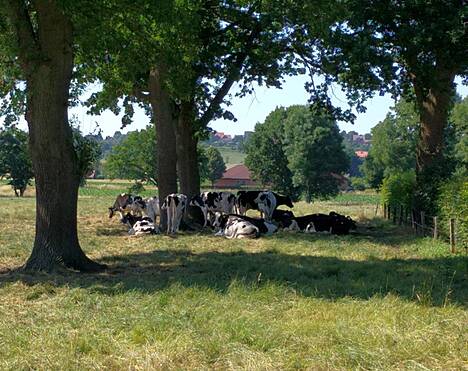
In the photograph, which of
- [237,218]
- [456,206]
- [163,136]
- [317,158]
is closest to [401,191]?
[237,218]

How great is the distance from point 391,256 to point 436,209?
4.72m

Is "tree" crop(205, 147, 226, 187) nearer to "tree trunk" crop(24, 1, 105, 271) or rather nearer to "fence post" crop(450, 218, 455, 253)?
"fence post" crop(450, 218, 455, 253)

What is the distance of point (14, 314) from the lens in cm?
841

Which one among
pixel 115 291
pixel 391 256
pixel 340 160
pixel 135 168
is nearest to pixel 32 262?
pixel 115 291

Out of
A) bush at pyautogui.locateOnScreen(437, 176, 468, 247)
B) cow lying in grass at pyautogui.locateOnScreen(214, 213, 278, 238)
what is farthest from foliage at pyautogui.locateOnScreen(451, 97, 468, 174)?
bush at pyautogui.locateOnScreen(437, 176, 468, 247)

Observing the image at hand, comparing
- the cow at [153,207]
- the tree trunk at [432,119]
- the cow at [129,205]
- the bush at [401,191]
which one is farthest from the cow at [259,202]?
the tree trunk at [432,119]

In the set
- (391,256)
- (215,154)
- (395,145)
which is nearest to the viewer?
(391,256)

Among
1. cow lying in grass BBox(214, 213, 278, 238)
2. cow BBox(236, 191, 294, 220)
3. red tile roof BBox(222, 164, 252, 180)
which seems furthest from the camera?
red tile roof BBox(222, 164, 252, 180)

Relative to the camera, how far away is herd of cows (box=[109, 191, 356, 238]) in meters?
21.2

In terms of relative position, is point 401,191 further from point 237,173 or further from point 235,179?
point 237,173

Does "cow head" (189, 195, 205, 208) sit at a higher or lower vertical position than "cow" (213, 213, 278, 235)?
higher

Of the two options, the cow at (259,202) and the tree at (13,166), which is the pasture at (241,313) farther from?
the tree at (13,166)

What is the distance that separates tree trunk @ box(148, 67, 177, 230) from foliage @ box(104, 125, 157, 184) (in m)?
52.4

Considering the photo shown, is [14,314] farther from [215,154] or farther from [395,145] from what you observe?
[215,154]
